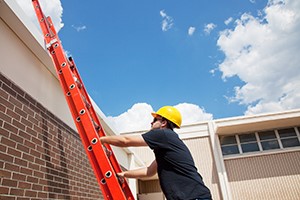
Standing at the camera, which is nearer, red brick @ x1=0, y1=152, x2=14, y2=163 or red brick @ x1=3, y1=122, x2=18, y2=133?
red brick @ x1=0, y1=152, x2=14, y2=163

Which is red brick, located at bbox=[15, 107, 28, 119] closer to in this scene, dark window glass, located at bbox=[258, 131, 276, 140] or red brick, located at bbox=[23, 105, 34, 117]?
red brick, located at bbox=[23, 105, 34, 117]

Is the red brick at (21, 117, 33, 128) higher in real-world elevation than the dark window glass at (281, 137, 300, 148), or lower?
lower

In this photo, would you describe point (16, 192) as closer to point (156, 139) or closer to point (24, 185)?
point (24, 185)

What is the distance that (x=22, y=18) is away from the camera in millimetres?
2615

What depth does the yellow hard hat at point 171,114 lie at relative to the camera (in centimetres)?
276

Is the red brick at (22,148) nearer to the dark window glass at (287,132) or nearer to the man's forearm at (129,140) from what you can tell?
the man's forearm at (129,140)

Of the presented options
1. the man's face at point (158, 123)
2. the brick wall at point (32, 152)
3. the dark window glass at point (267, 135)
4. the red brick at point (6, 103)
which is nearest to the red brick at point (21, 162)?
the brick wall at point (32, 152)

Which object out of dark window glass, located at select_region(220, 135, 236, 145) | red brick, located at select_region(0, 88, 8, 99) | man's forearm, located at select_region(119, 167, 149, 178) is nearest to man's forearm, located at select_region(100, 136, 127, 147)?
man's forearm, located at select_region(119, 167, 149, 178)

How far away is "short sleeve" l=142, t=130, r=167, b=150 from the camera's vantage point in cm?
237

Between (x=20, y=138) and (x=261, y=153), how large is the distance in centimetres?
1354

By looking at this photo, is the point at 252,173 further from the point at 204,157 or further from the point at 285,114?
the point at 285,114

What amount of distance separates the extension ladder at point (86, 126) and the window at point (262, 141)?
12308mm

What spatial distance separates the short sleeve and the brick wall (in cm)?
132

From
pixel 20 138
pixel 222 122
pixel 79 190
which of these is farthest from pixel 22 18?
pixel 222 122
